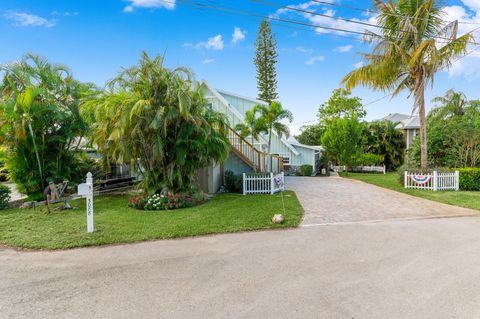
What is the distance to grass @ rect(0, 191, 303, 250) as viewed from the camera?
516cm

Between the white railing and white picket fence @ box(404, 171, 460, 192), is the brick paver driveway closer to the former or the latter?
white picket fence @ box(404, 171, 460, 192)

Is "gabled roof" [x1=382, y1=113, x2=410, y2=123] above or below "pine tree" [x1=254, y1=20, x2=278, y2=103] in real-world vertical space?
below

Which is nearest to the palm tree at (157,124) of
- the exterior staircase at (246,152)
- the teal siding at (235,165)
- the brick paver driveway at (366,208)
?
the exterior staircase at (246,152)

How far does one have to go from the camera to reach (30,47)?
9.63m

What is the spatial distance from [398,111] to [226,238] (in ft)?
121

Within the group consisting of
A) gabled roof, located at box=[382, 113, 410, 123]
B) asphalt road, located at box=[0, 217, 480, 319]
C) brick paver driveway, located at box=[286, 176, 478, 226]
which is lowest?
asphalt road, located at box=[0, 217, 480, 319]

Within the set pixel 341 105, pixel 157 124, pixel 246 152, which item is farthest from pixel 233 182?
pixel 341 105

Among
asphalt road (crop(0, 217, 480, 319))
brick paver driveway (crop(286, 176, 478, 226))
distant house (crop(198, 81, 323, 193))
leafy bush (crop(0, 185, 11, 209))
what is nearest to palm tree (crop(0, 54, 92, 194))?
leafy bush (crop(0, 185, 11, 209))

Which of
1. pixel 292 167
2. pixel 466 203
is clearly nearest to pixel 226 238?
pixel 466 203

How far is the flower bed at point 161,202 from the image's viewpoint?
25.8 ft

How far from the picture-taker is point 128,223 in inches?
Answer: 245

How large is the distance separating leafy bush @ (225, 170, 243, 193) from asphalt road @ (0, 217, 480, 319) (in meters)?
5.69

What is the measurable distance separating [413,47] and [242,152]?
8756 mm

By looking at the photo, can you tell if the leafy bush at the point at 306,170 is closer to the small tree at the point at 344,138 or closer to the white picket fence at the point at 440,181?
the small tree at the point at 344,138
